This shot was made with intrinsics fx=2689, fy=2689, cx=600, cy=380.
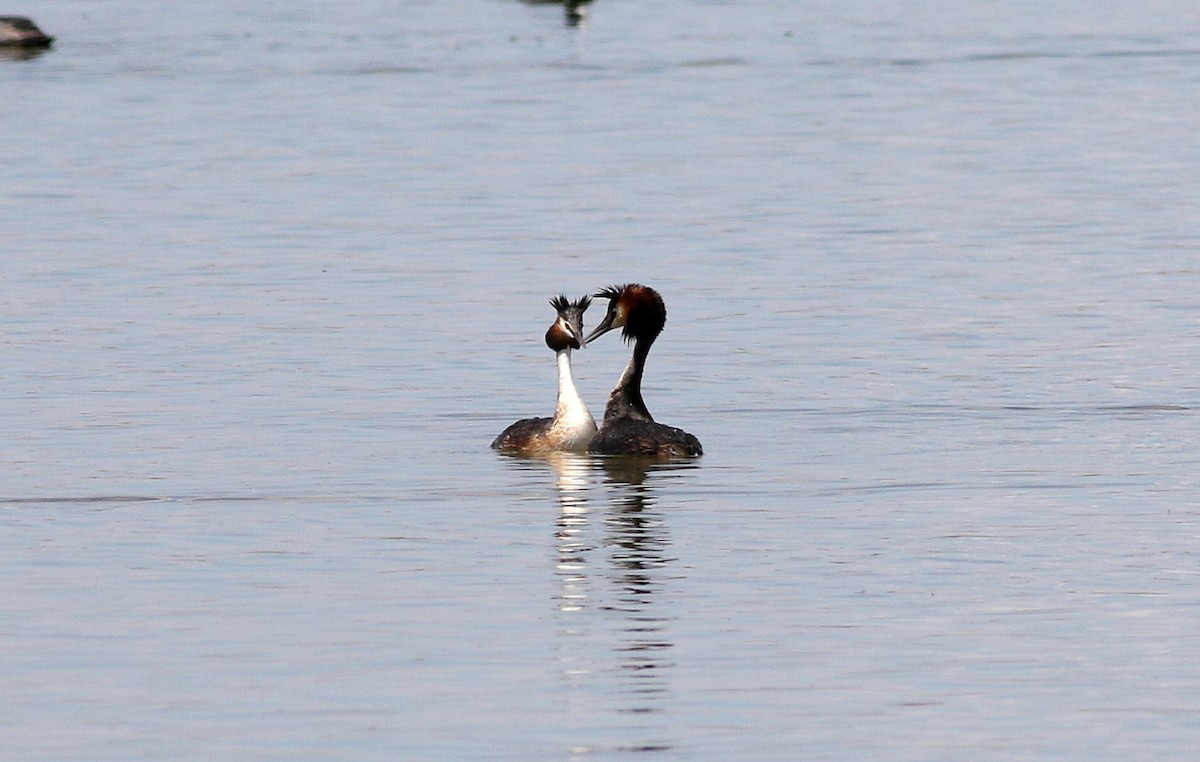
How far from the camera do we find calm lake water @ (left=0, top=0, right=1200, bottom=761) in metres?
10.6

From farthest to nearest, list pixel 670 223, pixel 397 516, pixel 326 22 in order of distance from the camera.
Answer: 1. pixel 326 22
2. pixel 670 223
3. pixel 397 516

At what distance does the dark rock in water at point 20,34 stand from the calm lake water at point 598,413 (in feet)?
28.5

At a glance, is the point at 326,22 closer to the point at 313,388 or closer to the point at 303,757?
the point at 313,388

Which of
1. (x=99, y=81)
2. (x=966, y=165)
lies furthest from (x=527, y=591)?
(x=99, y=81)

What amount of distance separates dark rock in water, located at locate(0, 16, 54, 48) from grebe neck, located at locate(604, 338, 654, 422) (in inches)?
1415

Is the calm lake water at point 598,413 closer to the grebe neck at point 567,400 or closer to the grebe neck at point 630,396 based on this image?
the grebe neck at point 567,400

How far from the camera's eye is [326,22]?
208ft

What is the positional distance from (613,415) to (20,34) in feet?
Answer: 119

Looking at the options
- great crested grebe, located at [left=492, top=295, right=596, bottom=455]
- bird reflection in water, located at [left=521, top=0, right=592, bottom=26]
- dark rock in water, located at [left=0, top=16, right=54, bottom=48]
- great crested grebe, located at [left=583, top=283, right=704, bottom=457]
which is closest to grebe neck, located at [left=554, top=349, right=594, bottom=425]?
great crested grebe, located at [left=492, top=295, right=596, bottom=455]

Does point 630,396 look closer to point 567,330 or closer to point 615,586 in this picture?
point 567,330

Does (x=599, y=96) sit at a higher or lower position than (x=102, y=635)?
higher

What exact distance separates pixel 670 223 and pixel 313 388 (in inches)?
411

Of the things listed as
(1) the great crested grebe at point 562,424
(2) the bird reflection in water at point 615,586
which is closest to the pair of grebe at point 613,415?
(1) the great crested grebe at point 562,424

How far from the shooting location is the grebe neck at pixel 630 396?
17.6m
